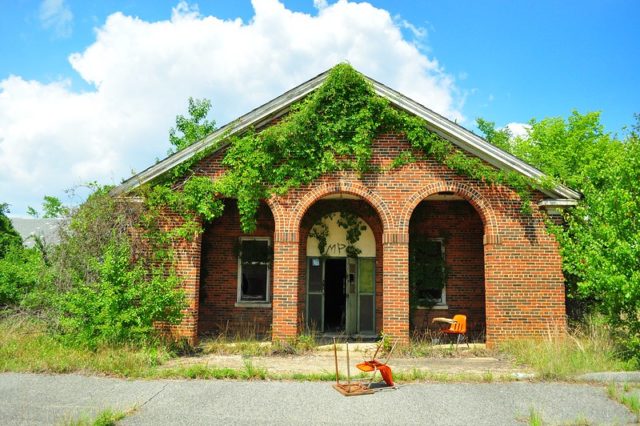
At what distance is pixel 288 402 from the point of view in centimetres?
705

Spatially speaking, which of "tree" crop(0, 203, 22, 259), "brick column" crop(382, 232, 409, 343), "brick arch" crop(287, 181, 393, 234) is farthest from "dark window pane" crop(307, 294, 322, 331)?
"tree" crop(0, 203, 22, 259)

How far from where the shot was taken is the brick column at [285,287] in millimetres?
11266

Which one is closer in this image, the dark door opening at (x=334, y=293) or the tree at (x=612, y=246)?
the tree at (x=612, y=246)

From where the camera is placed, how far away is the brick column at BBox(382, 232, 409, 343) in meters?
11.2

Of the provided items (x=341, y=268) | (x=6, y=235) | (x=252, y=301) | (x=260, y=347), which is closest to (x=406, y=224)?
(x=341, y=268)

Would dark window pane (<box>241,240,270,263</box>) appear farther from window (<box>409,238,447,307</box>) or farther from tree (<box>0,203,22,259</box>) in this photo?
tree (<box>0,203,22,259</box>)

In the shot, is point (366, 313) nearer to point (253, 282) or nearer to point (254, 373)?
point (253, 282)

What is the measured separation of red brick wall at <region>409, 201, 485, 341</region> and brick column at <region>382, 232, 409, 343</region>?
2698 mm

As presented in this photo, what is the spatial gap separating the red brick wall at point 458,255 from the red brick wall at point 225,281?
174 inches

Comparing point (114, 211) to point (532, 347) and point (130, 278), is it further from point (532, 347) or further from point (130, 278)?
point (532, 347)

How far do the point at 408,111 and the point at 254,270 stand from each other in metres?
6.27

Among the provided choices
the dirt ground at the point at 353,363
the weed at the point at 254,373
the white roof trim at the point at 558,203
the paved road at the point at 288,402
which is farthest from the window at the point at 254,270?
the white roof trim at the point at 558,203

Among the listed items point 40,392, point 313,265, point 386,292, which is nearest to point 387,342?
point 386,292

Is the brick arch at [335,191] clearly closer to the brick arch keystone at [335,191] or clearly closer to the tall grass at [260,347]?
the brick arch keystone at [335,191]
